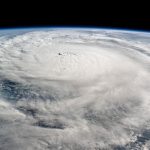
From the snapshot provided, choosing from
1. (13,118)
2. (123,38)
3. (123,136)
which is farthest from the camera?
(123,38)

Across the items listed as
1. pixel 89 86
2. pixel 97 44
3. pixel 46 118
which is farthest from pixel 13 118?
pixel 97 44

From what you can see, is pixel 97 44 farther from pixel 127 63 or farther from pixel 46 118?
pixel 46 118

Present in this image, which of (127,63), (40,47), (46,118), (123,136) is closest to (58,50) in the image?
(40,47)

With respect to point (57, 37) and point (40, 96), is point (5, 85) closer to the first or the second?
point (40, 96)

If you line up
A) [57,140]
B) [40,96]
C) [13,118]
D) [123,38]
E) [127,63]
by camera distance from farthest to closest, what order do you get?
[123,38]
[127,63]
[40,96]
[13,118]
[57,140]

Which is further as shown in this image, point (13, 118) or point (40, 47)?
point (40, 47)

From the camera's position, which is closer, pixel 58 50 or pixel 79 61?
pixel 79 61
